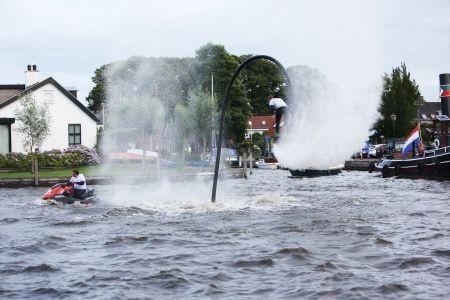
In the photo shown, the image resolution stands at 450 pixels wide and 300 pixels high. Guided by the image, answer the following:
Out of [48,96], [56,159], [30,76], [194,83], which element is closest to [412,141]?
[194,83]

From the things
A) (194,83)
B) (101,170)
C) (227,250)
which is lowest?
(227,250)

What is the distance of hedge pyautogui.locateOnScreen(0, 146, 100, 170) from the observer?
65375mm

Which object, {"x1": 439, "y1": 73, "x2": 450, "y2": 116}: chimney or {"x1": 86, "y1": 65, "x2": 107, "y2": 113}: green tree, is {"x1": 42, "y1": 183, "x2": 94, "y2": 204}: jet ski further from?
{"x1": 86, "y1": 65, "x2": 107, "y2": 113}: green tree

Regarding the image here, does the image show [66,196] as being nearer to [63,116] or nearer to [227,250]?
[227,250]

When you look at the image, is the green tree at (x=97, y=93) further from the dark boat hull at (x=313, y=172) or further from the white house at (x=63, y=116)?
the dark boat hull at (x=313, y=172)

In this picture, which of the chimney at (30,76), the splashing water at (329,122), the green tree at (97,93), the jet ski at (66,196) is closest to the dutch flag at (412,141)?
the splashing water at (329,122)

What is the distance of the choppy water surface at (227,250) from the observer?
15883 millimetres

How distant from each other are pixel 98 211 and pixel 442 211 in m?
16.5

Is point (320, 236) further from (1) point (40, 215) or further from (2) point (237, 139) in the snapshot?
(2) point (237, 139)

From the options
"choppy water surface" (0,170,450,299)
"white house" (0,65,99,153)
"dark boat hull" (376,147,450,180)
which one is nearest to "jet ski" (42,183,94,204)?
"choppy water surface" (0,170,450,299)

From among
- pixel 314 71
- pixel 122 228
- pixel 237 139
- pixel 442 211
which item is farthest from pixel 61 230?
pixel 237 139

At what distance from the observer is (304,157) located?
52.8 metres

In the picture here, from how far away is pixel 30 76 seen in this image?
79.9m

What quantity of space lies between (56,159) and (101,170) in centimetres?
521
